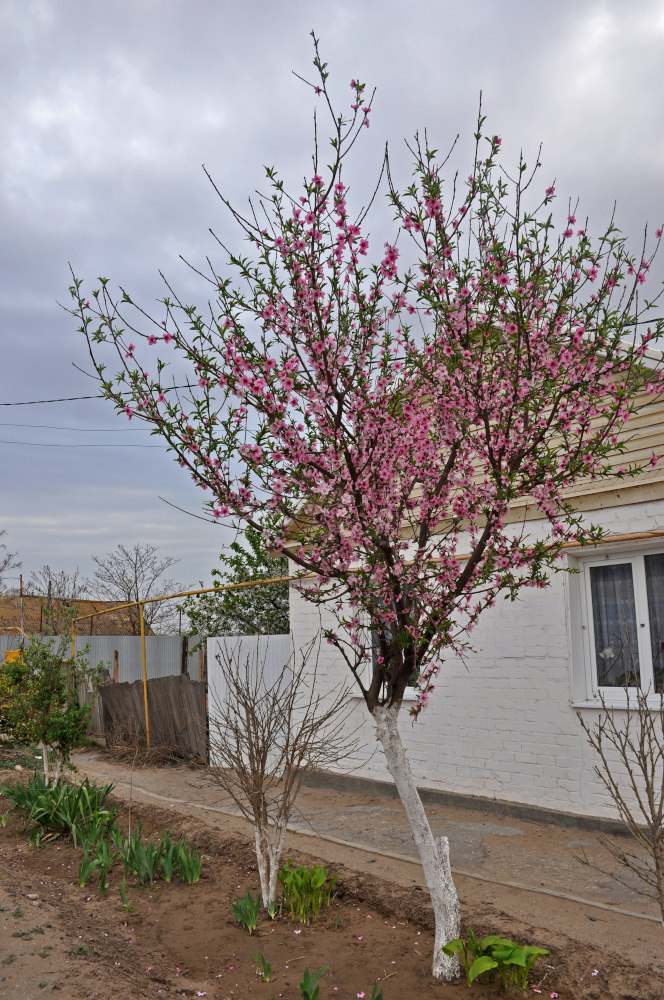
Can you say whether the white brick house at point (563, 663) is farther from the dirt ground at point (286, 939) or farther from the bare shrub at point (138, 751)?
the bare shrub at point (138, 751)

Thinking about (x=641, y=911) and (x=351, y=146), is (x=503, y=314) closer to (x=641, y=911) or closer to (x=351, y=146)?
(x=351, y=146)

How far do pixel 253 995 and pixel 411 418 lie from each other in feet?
10.6

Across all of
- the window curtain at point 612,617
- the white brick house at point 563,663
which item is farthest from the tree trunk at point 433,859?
the window curtain at point 612,617

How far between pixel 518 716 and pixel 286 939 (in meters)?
3.51

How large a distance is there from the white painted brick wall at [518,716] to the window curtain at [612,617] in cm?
25

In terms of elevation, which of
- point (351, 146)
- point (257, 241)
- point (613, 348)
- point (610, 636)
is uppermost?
point (351, 146)

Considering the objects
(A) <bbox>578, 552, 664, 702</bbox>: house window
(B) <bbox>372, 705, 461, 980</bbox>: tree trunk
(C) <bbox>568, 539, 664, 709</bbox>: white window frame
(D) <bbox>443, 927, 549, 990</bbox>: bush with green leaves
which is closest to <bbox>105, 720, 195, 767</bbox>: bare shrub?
(C) <bbox>568, 539, 664, 709</bbox>: white window frame

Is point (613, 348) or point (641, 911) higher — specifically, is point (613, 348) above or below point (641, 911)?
A: above

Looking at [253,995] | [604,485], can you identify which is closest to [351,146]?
[604,485]

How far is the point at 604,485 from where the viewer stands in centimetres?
700

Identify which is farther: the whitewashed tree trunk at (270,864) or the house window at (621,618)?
the house window at (621,618)

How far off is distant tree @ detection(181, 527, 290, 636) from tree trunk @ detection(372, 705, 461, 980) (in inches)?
373

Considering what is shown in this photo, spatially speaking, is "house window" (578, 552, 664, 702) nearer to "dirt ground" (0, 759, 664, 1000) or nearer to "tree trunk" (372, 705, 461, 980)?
"dirt ground" (0, 759, 664, 1000)

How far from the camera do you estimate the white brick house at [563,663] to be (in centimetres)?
673
